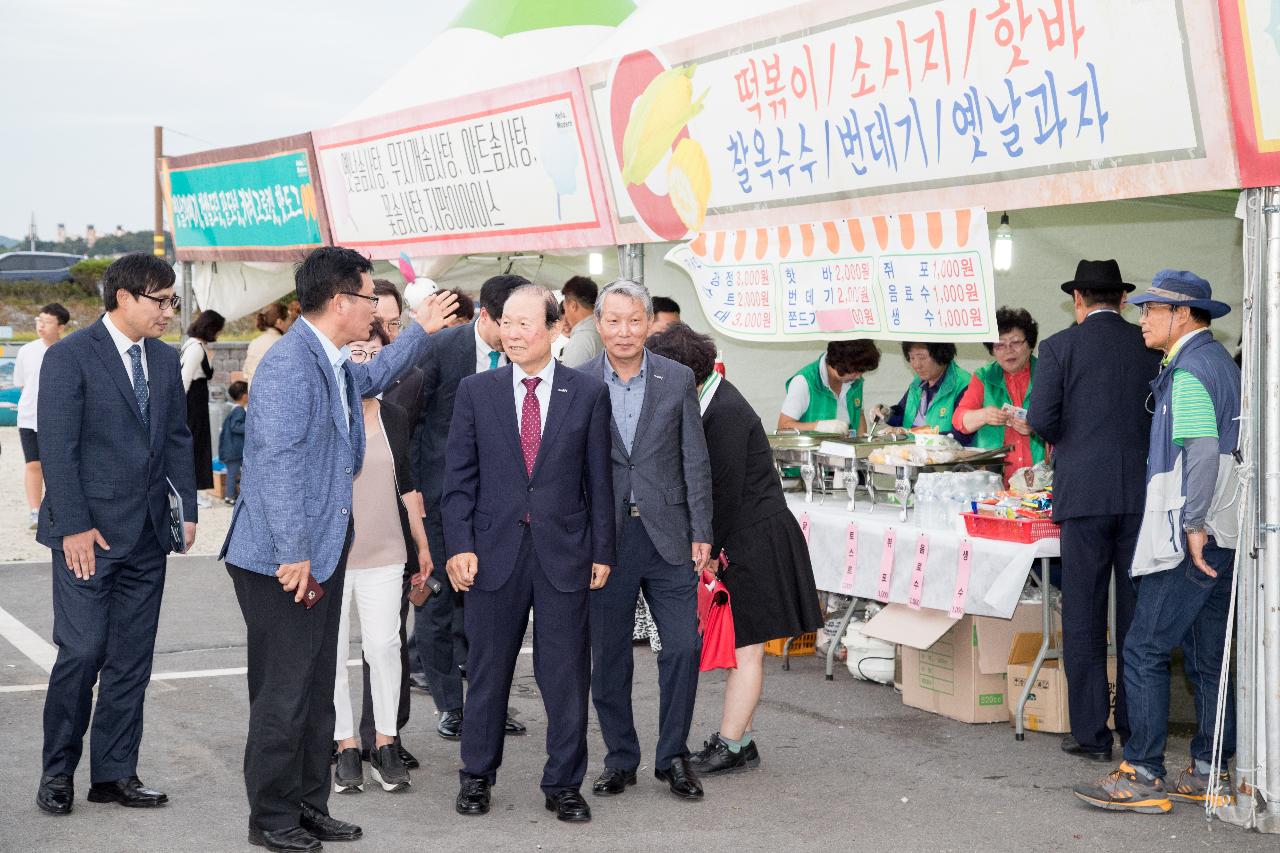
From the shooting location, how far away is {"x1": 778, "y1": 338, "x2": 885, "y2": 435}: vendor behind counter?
27.4 feet

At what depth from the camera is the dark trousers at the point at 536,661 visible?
485cm

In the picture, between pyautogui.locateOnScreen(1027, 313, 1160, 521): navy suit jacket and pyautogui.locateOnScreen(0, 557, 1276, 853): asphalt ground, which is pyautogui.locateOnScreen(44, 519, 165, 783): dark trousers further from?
pyautogui.locateOnScreen(1027, 313, 1160, 521): navy suit jacket

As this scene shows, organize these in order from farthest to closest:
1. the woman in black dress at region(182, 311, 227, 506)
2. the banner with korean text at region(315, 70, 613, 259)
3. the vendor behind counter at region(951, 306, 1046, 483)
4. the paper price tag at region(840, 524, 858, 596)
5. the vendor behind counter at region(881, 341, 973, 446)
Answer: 1. the woman in black dress at region(182, 311, 227, 506)
2. the banner with korean text at region(315, 70, 613, 259)
3. the vendor behind counter at region(881, 341, 973, 446)
4. the vendor behind counter at region(951, 306, 1046, 483)
5. the paper price tag at region(840, 524, 858, 596)

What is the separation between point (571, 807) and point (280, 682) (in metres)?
1.18

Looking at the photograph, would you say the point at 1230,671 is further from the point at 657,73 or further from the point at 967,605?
the point at 657,73

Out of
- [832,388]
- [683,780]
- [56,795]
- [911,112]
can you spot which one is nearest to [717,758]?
[683,780]

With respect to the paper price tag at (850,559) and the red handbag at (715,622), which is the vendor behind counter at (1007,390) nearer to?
the paper price tag at (850,559)

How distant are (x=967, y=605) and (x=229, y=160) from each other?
9.84 metres

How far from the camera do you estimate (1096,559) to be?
570cm

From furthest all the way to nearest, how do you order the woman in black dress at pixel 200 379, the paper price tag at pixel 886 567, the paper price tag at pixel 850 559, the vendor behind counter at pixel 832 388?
the woman in black dress at pixel 200 379 < the vendor behind counter at pixel 832 388 < the paper price tag at pixel 850 559 < the paper price tag at pixel 886 567

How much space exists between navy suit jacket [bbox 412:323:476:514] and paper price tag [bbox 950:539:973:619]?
2.30m

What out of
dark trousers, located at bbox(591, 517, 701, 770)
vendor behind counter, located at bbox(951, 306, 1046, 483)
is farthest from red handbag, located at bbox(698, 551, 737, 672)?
vendor behind counter, located at bbox(951, 306, 1046, 483)

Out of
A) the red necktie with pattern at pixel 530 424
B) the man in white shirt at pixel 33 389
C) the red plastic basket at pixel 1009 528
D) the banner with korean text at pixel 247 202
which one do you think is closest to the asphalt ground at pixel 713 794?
the red plastic basket at pixel 1009 528

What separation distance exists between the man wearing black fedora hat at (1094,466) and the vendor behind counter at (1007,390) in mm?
1504
